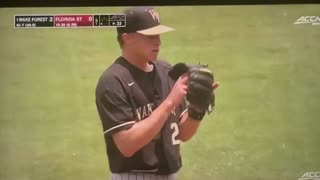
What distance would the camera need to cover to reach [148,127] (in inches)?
76.0

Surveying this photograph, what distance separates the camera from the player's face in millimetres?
1983

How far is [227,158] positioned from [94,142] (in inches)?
17.0

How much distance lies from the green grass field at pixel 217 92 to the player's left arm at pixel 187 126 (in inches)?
0.8

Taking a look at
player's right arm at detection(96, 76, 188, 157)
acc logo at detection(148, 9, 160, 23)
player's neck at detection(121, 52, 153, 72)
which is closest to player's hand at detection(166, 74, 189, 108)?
player's right arm at detection(96, 76, 188, 157)

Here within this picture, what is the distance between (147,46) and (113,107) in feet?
0.75

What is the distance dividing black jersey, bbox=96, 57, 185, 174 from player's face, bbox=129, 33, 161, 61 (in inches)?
1.2

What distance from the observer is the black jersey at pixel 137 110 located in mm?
1934

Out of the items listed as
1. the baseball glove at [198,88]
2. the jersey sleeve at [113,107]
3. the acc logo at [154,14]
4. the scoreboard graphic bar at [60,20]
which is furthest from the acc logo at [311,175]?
the scoreboard graphic bar at [60,20]

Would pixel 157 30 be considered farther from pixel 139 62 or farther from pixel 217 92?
pixel 217 92

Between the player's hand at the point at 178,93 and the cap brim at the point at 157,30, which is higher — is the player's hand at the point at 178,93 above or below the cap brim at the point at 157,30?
below

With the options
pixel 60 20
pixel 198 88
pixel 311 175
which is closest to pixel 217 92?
pixel 198 88

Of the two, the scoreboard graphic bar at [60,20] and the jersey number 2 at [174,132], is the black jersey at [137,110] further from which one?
the scoreboard graphic bar at [60,20]

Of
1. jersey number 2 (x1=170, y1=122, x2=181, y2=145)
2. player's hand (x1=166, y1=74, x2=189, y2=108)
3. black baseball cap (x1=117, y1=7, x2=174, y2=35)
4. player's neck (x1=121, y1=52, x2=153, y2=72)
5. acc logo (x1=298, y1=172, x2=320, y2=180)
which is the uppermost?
black baseball cap (x1=117, y1=7, x2=174, y2=35)

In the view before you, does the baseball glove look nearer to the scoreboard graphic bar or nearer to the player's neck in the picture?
the player's neck
